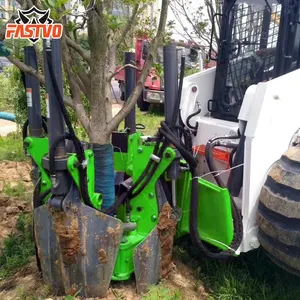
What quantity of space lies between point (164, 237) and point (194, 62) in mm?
7885

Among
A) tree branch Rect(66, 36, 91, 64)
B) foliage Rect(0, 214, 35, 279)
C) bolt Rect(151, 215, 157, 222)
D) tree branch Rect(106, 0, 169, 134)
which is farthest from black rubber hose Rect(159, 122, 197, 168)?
foliage Rect(0, 214, 35, 279)

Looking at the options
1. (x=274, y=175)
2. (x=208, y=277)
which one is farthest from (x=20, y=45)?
(x=208, y=277)

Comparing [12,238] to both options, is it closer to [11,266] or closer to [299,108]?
[11,266]

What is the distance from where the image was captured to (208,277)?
302 cm

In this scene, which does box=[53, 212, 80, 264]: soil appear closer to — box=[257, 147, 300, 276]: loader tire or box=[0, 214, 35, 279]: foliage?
box=[0, 214, 35, 279]: foliage

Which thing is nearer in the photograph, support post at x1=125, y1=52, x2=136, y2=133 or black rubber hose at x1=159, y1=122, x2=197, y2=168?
black rubber hose at x1=159, y1=122, x2=197, y2=168

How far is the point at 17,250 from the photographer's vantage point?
3.34 meters

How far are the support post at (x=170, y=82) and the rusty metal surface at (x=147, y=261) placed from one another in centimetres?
71

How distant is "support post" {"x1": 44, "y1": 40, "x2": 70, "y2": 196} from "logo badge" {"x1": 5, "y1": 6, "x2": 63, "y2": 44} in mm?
53

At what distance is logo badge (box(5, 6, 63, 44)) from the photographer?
7.17 ft

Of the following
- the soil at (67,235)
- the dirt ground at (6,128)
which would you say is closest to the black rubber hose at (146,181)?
the soil at (67,235)

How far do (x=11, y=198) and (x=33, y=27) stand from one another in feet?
8.31

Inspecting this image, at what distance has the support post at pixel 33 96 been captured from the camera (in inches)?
108

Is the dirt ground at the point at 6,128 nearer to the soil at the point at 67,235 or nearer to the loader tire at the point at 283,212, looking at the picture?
the soil at the point at 67,235
